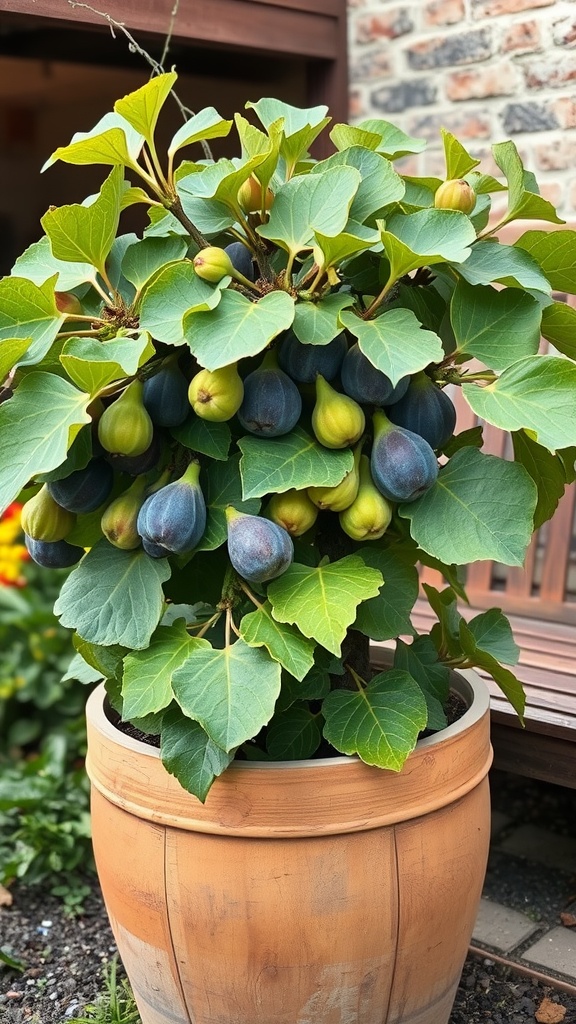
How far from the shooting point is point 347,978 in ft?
3.99

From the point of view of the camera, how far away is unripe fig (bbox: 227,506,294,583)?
3.50 ft

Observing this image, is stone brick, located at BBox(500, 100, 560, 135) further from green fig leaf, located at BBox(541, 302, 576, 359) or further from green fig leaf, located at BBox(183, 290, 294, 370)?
green fig leaf, located at BBox(183, 290, 294, 370)

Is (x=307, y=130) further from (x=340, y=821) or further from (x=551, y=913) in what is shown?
(x=551, y=913)

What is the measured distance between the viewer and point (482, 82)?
9.04 feet

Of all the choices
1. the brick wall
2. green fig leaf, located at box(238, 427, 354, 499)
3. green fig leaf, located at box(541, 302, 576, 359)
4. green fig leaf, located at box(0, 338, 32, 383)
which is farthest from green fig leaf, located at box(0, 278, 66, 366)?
the brick wall

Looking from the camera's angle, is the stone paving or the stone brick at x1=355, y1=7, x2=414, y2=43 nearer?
the stone paving

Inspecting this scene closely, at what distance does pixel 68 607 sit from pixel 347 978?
58 cm

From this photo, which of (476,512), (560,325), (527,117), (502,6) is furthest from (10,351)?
(502,6)

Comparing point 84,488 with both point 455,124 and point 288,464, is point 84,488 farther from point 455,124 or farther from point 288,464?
point 455,124

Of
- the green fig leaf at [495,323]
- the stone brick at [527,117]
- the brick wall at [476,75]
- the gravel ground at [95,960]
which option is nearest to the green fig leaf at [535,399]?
the green fig leaf at [495,323]

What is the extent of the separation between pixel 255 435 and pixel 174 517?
0.44 feet

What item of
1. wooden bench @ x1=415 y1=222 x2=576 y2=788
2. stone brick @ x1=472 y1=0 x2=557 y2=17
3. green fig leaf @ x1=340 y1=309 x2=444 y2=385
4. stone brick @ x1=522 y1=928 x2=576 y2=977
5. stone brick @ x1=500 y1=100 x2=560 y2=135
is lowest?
stone brick @ x1=522 y1=928 x2=576 y2=977

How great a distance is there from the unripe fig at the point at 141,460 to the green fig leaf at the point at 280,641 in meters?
0.22

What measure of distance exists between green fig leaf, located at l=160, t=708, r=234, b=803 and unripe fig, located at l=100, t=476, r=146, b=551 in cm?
22
